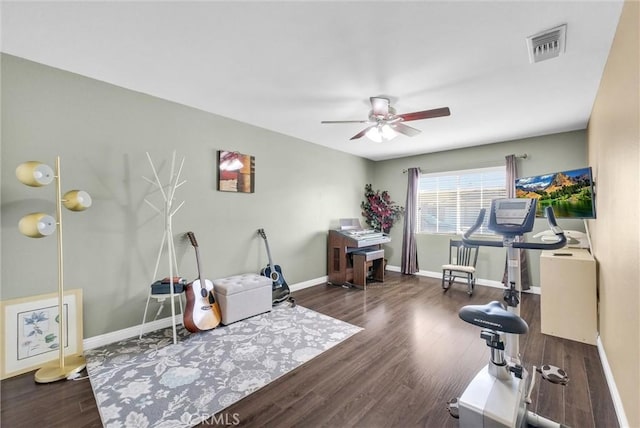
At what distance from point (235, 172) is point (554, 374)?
374 cm

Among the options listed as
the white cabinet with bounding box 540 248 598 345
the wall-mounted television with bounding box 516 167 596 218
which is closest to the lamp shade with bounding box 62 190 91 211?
the wall-mounted television with bounding box 516 167 596 218

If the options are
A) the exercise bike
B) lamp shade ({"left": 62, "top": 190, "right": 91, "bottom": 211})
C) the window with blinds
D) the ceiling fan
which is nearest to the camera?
the exercise bike

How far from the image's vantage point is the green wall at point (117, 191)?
7.09ft

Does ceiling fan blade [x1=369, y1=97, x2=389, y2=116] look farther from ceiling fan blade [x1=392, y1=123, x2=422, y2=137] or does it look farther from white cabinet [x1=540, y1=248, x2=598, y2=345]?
white cabinet [x1=540, y1=248, x2=598, y2=345]

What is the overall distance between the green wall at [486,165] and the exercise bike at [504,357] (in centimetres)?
293

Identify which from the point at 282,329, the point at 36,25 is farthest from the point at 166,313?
the point at 36,25

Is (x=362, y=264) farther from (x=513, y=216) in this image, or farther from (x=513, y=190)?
(x=513, y=216)

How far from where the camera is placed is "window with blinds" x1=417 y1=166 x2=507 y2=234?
4.71 meters

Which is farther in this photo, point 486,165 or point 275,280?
point 486,165

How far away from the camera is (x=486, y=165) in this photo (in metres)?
4.70

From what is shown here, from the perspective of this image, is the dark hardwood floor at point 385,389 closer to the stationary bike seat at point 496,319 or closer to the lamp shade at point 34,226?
the stationary bike seat at point 496,319

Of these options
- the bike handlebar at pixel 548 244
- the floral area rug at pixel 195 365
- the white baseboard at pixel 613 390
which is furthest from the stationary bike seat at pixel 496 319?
the floral area rug at pixel 195 365

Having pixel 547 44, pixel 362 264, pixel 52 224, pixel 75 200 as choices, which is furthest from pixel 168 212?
pixel 547 44

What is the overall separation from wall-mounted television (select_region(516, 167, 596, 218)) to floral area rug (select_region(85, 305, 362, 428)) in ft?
7.85
